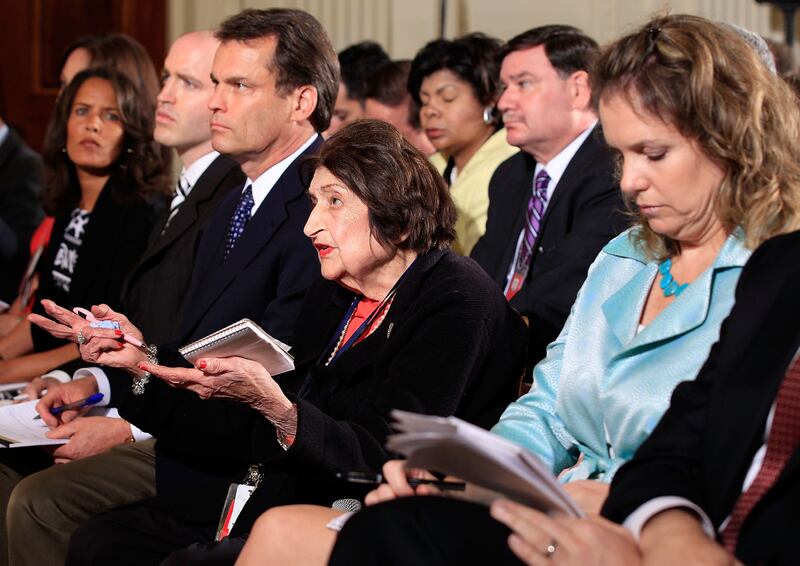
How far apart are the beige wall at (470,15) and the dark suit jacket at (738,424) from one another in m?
3.76

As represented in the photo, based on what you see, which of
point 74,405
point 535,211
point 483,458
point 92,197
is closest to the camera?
point 483,458

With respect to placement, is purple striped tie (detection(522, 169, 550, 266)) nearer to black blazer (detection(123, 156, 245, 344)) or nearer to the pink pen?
black blazer (detection(123, 156, 245, 344))

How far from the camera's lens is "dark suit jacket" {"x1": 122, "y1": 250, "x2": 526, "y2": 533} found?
214 centimetres

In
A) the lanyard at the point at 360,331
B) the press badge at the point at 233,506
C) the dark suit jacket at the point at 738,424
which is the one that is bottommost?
the press badge at the point at 233,506

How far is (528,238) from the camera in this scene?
337 cm

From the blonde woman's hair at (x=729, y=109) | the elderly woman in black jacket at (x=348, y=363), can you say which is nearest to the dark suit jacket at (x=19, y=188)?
the elderly woman in black jacket at (x=348, y=363)

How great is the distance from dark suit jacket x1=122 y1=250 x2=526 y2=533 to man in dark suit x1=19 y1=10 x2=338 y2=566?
0.20 m

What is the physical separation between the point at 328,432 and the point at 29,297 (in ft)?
7.37

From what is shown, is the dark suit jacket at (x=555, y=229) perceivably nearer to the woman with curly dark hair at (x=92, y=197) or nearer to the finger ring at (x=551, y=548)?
the woman with curly dark hair at (x=92, y=197)

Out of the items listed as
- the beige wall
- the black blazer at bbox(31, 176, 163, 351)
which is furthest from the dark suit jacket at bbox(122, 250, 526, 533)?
the beige wall

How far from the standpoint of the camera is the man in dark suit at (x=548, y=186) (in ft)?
10.1

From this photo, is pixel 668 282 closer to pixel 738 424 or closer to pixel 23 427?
pixel 738 424

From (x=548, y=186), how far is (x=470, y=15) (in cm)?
225

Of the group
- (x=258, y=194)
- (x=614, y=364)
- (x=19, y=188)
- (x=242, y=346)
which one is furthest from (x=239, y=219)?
(x=19, y=188)
